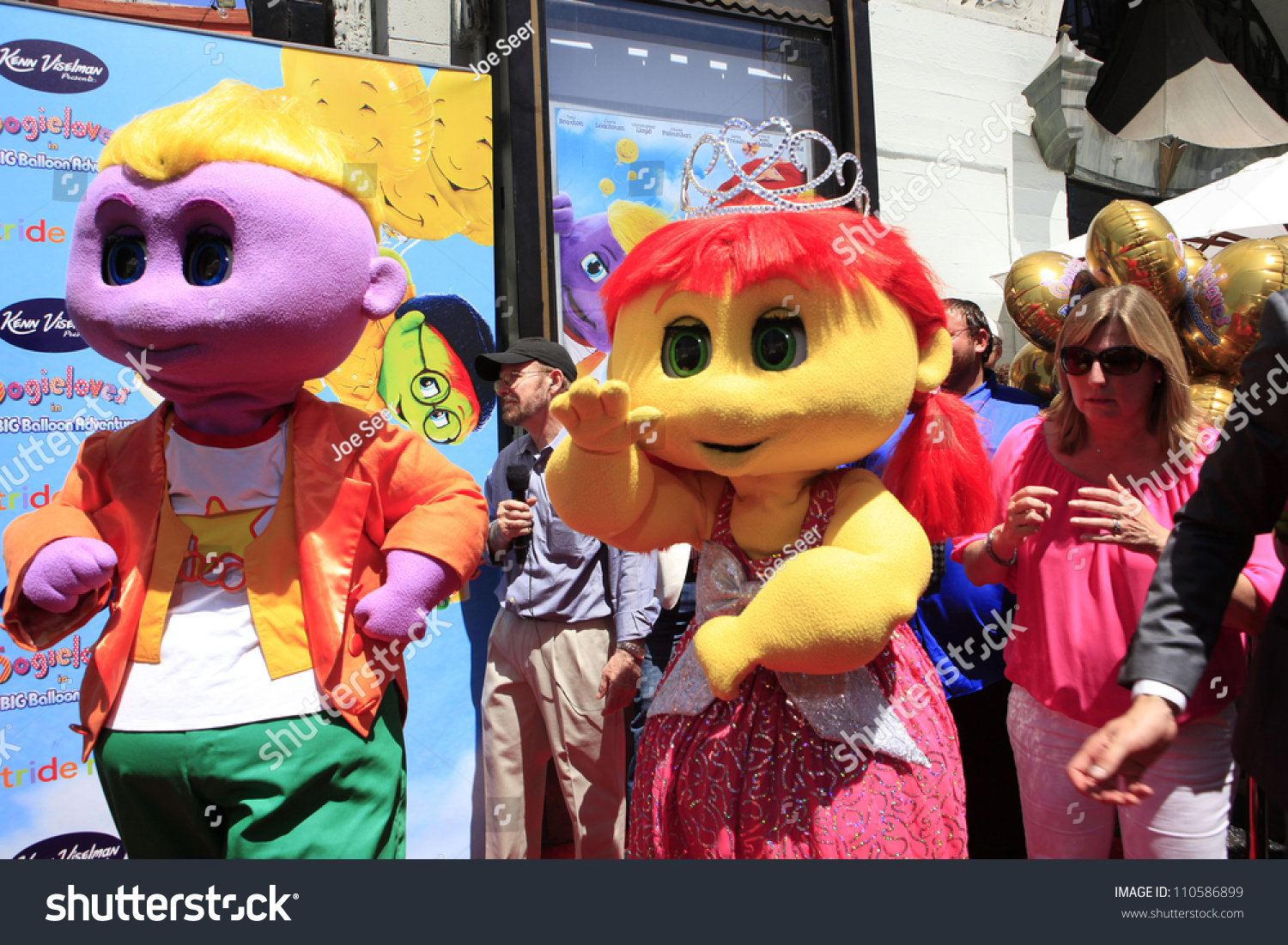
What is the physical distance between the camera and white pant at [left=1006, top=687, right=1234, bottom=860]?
1.96 meters

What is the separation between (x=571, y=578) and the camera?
3232mm

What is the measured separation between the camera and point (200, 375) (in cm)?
186

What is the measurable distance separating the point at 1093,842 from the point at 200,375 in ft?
7.43

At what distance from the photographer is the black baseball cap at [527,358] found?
10.7 feet

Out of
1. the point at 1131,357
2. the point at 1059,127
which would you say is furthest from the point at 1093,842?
the point at 1059,127

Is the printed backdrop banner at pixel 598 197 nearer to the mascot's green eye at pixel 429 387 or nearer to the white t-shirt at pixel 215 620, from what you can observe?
the mascot's green eye at pixel 429 387

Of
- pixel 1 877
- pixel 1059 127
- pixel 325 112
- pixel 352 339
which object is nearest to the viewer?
pixel 1 877

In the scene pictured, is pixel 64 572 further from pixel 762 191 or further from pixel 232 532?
pixel 762 191

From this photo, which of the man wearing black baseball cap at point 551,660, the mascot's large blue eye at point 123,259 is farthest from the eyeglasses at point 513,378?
the mascot's large blue eye at point 123,259

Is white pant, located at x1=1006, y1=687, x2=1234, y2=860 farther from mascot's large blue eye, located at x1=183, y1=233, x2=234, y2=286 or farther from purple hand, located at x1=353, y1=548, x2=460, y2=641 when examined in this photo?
mascot's large blue eye, located at x1=183, y1=233, x2=234, y2=286

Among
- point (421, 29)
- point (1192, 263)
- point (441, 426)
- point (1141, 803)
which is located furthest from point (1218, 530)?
point (421, 29)

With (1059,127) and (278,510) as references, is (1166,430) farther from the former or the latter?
(1059,127)

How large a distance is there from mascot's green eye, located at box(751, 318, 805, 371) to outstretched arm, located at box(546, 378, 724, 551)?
24 centimetres

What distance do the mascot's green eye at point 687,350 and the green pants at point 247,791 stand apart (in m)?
1.01
